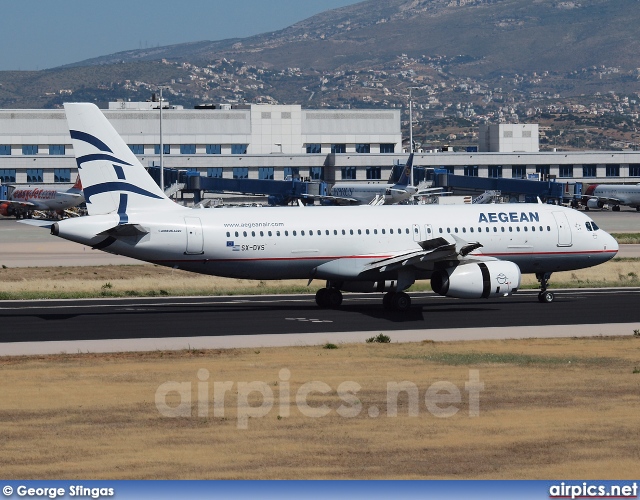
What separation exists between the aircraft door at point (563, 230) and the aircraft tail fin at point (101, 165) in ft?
58.9

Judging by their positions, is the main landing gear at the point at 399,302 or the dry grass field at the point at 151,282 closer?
the main landing gear at the point at 399,302

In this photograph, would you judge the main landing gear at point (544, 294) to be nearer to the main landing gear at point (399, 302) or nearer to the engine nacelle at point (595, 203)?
the main landing gear at point (399, 302)

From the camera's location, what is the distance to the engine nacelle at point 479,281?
42.9 meters

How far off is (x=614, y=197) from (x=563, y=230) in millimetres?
108288

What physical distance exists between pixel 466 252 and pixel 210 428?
848 inches

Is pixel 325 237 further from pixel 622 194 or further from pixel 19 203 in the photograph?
pixel 622 194

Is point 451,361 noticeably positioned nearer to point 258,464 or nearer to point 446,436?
point 446,436

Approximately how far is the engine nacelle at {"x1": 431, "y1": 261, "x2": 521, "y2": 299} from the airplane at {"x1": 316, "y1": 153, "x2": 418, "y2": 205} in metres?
91.8

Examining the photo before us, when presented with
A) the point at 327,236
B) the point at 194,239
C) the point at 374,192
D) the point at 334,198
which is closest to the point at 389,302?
the point at 327,236

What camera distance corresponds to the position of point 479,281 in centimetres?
4291

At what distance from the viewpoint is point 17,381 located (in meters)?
29.2

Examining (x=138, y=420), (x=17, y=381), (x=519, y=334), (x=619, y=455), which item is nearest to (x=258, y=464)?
(x=138, y=420)

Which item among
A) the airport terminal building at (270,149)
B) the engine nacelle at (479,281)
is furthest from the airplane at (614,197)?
the engine nacelle at (479,281)

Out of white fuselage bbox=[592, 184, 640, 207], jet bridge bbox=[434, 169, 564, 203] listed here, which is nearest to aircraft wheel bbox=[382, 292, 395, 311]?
jet bridge bbox=[434, 169, 564, 203]
